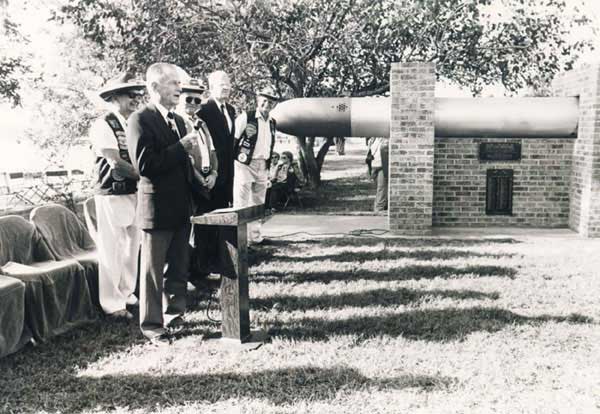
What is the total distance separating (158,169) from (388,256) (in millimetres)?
3732

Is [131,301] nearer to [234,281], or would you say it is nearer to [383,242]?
[234,281]

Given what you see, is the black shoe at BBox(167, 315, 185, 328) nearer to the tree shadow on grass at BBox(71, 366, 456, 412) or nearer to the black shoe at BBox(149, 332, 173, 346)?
the black shoe at BBox(149, 332, 173, 346)

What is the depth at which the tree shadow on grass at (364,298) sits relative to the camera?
5.30 m

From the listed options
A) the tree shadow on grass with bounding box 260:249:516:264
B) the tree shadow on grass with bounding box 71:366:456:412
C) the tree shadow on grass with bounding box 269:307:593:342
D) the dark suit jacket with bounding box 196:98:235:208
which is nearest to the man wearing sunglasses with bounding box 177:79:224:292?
the dark suit jacket with bounding box 196:98:235:208

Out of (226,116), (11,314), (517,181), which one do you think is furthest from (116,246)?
(517,181)

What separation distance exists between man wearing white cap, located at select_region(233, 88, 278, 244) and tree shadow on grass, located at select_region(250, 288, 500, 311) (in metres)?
2.08

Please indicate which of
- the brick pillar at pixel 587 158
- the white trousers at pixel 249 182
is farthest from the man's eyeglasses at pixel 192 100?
the brick pillar at pixel 587 158

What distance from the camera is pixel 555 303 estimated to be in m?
5.31

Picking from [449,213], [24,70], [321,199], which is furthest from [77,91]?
[449,213]

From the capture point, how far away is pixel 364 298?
216 inches

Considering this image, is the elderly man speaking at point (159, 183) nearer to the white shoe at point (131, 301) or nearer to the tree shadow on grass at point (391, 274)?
the white shoe at point (131, 301)

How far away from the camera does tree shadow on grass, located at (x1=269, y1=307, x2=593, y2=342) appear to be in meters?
4.57

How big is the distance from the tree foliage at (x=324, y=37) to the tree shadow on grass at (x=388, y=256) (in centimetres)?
631

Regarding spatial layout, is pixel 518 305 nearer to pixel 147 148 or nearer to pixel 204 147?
pixel 204 147
